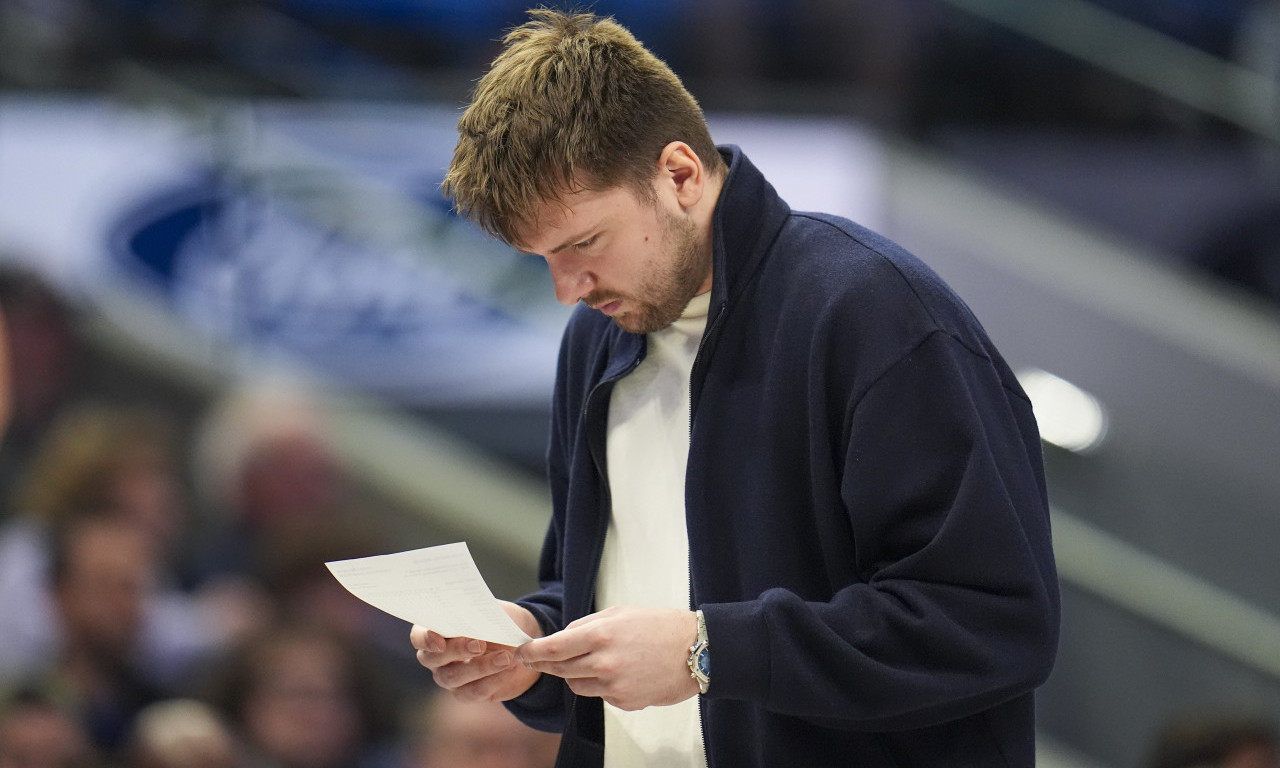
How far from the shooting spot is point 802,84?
5.38 m

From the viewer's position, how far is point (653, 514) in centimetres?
170

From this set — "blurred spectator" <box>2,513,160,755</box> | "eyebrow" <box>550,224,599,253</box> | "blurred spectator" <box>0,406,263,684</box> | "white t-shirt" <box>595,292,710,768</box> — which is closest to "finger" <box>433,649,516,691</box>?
"white t-shirt" <box>595,292,710,768</box>

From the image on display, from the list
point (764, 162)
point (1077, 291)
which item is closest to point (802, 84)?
point (764, 162)

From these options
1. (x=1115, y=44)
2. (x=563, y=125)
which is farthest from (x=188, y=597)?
(x=1115, y=44)

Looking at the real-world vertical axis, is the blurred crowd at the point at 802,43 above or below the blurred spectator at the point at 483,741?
above

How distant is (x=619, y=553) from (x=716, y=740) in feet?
0.82

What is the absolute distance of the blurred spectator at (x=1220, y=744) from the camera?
10.8 feet

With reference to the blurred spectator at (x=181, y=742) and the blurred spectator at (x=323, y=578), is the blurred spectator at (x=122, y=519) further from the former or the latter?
the blurred spectator at (x=181, y=742)

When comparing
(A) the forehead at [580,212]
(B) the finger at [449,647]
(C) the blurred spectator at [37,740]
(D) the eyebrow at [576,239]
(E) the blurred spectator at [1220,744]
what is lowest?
(E) the blurred spectator at [1220,744]

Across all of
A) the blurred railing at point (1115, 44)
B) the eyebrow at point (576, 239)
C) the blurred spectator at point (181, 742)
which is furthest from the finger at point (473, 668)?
the blurred railing at point (1115, 44)

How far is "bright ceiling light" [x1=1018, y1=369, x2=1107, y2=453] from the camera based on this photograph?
434 centimetres

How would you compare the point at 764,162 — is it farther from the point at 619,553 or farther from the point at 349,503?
the point at 619,553

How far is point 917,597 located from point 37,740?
2.26 metres

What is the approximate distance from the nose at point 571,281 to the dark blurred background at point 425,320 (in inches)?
70.2
